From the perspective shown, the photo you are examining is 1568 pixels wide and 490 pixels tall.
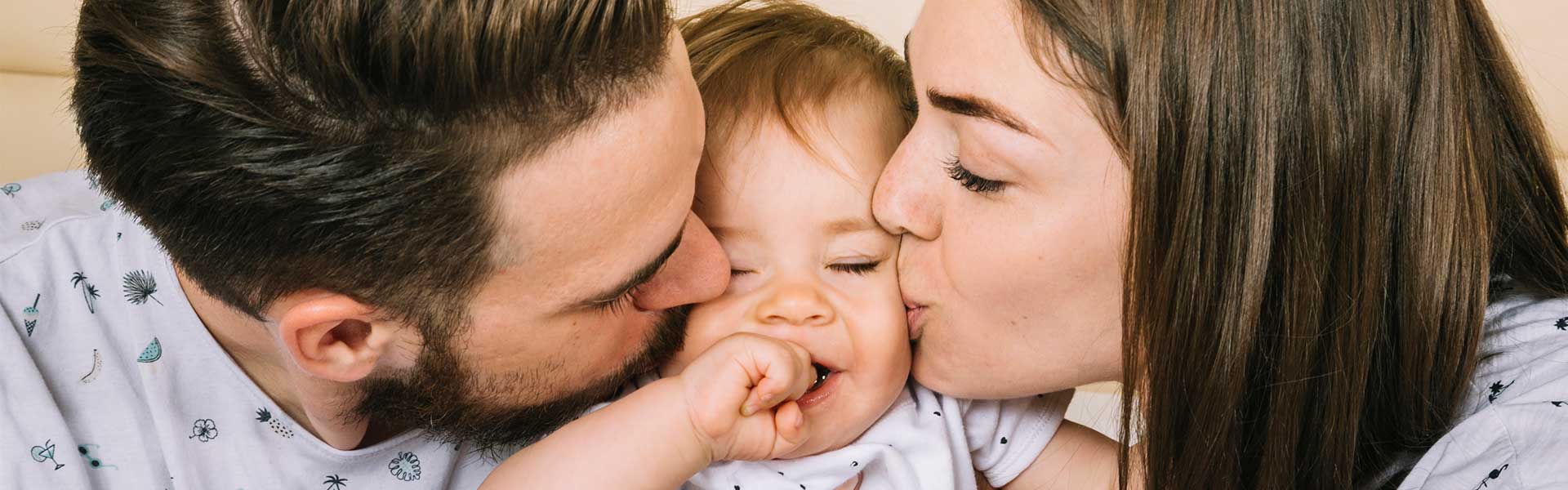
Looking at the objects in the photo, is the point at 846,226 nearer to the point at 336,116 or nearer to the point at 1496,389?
the point at 336,116

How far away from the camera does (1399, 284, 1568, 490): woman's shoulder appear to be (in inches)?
47.9

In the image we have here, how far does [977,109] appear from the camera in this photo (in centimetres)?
128

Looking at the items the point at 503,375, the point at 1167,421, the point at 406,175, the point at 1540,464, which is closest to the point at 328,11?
the point at 406,175

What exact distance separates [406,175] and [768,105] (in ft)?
1.60

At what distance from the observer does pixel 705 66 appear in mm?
1591

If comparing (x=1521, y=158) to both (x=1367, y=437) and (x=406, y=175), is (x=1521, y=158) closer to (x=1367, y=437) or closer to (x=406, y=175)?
(x=1367, y=437)

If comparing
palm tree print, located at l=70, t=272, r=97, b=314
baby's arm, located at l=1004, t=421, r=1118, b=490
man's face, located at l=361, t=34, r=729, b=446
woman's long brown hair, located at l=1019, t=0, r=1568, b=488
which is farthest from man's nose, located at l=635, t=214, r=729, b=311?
A: palm tree print, located at l=70, t=272, r=97, b=314

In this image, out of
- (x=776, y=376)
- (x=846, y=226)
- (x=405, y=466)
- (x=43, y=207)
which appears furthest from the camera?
(x=43, y=207)

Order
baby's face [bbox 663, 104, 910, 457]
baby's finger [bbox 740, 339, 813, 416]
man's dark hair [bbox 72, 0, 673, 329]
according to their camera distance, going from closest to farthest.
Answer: man's dark hair [bbox 72, 0, 673, 329] < baby's finger [bbox 740, 339, 813, 416] < baby's face [bbox 663, 104, 910, 457]

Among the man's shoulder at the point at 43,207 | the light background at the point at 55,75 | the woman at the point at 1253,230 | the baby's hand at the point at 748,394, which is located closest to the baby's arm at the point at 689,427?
the baby's hand at the point at 748,394

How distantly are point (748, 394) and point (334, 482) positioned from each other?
22.1 inches

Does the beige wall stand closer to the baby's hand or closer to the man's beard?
the man's beard

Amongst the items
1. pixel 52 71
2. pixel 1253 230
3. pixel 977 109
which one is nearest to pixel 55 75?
pixel 52 71

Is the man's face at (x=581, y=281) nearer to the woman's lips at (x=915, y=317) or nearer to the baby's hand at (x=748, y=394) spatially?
the baby's hand at (x=748, y=394)
